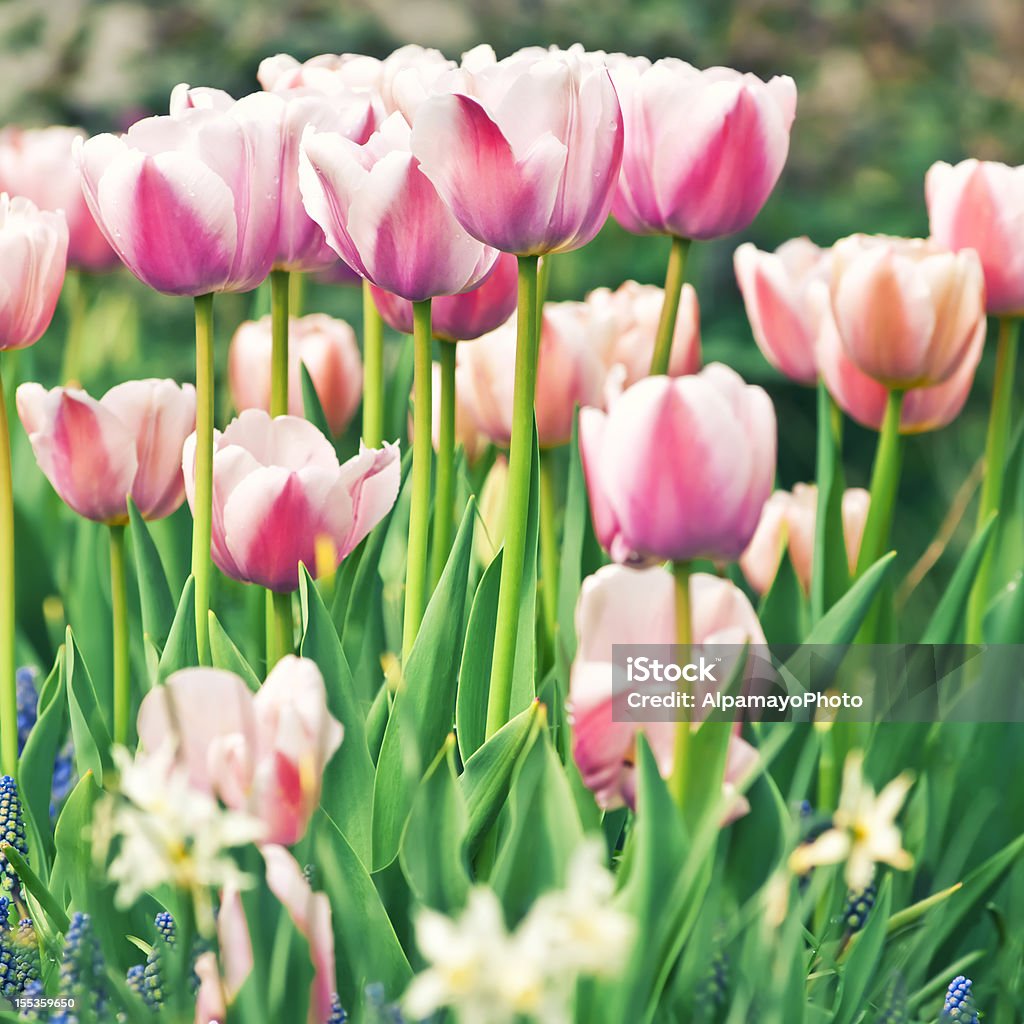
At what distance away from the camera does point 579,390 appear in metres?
0.99

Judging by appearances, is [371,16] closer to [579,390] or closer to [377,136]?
[579,390]

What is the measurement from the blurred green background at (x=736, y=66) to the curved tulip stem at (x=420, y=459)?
1812 mm

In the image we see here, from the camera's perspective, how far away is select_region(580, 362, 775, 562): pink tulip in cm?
60

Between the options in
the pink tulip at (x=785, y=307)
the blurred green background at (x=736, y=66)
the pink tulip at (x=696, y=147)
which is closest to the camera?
the pink tulip at (x=696, y=147)

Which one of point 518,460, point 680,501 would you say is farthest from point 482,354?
point 680,501

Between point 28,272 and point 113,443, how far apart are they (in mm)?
113

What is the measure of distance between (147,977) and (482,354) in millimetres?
522

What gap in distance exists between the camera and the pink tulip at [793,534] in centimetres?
110

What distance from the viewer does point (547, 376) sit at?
3.22 feet

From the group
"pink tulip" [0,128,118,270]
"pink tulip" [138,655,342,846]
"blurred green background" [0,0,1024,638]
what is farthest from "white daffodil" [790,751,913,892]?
"blurred green background" [0,0,1024,638]

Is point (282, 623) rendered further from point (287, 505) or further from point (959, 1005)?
point (959, 1005)


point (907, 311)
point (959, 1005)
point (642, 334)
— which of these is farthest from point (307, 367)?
point (959, 1005)

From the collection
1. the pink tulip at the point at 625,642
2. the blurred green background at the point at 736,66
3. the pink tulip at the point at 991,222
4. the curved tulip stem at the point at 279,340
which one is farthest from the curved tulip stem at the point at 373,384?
the blurred green background at the point at 736,66

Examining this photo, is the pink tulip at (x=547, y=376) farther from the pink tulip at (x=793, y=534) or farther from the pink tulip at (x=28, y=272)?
the pink tulip at (x=28, y=272)
